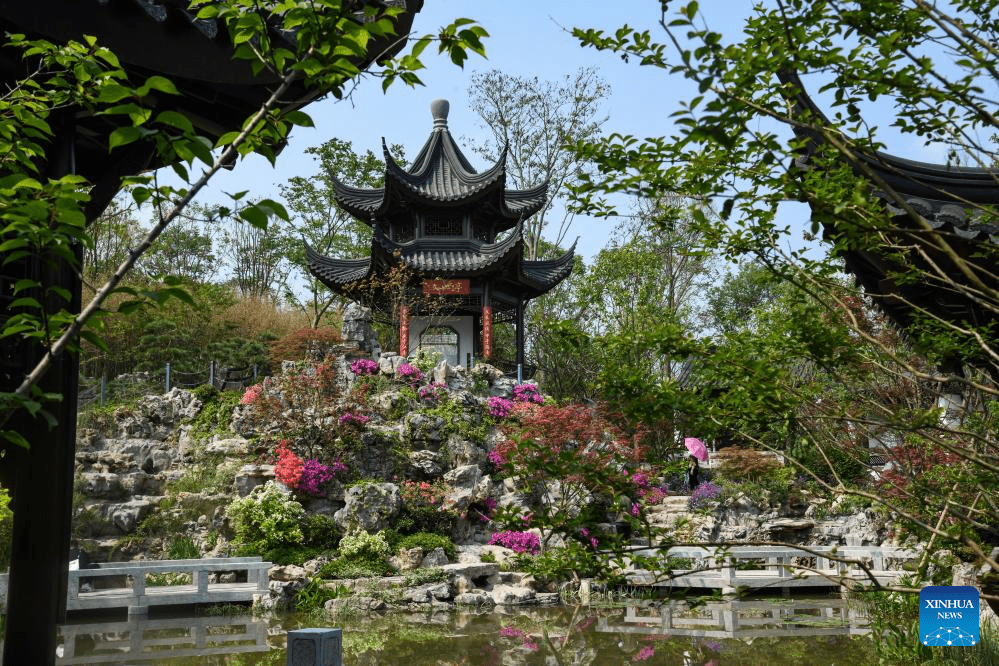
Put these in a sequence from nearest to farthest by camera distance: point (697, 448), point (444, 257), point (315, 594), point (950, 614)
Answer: point (950, 614) → point (315, 594) → point (697, 448) → point (444, 257)

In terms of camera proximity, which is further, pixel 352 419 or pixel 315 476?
pixel 352 419

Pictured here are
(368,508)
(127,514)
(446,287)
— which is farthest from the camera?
(446,287)

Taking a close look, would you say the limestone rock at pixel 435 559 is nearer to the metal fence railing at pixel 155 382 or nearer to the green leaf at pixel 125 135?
the metal fence railing at pixel 155 382

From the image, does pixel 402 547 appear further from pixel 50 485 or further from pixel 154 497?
pixel 50 485

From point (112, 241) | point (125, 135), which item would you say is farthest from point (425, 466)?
point (112, 241)

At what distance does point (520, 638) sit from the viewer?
25.9ft

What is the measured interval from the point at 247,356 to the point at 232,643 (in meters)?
15.7

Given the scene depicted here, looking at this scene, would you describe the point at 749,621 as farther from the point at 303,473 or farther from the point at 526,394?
the point at 526,394

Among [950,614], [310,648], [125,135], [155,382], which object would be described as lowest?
[310,648]

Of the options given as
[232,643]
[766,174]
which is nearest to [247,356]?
[232,643]

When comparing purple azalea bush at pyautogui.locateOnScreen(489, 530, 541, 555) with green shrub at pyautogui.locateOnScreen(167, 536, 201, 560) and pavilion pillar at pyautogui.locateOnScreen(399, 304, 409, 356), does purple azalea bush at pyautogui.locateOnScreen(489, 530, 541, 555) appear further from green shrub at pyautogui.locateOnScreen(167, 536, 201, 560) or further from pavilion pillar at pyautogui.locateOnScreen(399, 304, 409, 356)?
pavilion pillar at pyautogui.locateOnScreen(399, 304, 409, 356)

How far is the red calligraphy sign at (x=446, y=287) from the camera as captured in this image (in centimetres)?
1927

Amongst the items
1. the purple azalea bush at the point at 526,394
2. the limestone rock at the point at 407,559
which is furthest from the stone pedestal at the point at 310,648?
the purple azalea bush at the point at 526,394

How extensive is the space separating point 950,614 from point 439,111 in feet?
73.2
